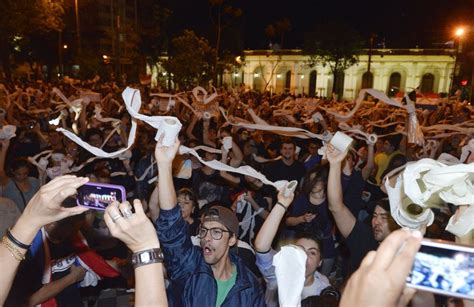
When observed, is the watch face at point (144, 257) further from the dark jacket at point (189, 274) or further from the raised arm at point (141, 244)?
the dark jacket at point (189, 274)

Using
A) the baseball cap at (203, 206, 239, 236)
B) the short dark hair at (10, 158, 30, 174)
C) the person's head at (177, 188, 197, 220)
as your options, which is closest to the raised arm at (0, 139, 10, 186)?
the short dark hair at (10, 158, 30, 174)

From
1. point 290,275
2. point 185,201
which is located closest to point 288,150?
point 185,201

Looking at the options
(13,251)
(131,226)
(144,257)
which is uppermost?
(131,226)

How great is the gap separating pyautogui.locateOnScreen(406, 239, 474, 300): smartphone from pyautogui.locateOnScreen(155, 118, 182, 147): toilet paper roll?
5.16 feet

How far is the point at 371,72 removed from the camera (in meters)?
70.4

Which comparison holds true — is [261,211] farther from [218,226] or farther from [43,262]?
[43,262]

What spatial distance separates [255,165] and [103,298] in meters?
2.92

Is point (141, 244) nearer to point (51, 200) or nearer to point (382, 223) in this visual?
point (51, 200)

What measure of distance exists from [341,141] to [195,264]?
4.33 ft

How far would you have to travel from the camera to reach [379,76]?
229 feet

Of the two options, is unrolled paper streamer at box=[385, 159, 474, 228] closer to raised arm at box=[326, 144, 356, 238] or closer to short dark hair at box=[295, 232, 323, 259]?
raised arm at box=[326, 144, 356, 238]

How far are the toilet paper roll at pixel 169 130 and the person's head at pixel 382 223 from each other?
1806mm

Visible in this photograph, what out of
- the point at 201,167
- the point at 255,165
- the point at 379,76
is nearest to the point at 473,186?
the point at 201,167

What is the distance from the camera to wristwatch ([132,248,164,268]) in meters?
1.47
